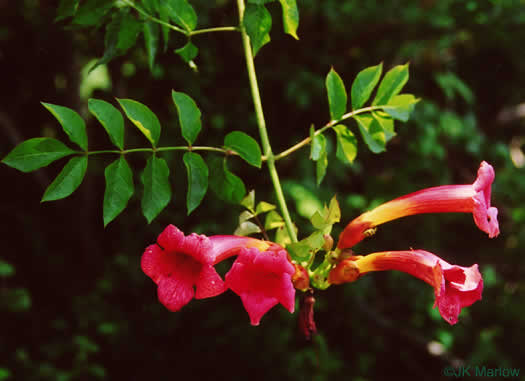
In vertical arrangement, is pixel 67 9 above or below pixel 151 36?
above

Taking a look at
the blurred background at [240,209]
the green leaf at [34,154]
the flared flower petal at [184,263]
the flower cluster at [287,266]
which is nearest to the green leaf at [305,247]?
the flower cluster at [287,266]

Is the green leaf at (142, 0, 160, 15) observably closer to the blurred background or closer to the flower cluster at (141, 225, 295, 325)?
the flower cluster at (141, 225, 295, 325)

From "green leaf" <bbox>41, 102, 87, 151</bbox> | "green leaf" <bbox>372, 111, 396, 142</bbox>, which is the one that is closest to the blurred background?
"green leaf" <bbox>372, 111, 396, 142</bbox>

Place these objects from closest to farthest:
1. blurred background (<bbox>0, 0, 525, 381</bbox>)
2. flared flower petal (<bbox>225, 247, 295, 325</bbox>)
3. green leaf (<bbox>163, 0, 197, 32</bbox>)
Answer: flared flower petal (<bbox>225, 247, 295, 325</bbox>), green leaf (<bbox>163, 0, 197, 32</bbox>), blurred background (<bbox>0, 0, 525, 381</bbox>)

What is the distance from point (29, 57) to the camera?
361 cm

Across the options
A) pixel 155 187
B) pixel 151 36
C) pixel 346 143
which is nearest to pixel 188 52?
pixel 151 36

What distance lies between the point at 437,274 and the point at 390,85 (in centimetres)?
76

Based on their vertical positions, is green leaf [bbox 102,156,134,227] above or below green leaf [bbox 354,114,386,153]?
above

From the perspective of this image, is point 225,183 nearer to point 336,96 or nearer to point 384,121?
point 336,96

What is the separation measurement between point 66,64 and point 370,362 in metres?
3.13

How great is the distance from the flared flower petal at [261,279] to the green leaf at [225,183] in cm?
34

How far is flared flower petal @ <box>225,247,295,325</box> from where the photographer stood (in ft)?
4.26

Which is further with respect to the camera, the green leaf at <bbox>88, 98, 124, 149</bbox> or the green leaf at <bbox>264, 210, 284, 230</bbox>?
the green leaf at <bbox>264, 210, 284, 230</bbox>

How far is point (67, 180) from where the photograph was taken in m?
1.46
